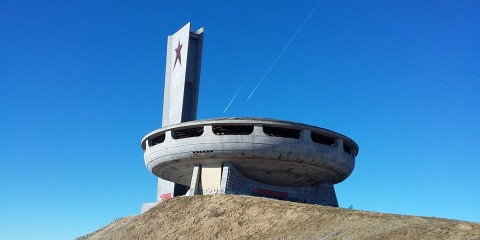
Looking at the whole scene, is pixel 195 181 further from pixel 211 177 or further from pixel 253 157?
pixel 253 157

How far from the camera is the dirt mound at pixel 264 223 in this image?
89.5 ft

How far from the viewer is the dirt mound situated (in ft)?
89.5

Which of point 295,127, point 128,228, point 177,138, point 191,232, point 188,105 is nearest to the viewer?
point 191,232

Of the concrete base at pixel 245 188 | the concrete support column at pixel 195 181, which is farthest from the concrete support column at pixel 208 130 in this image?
the concrete support column at pixel 195 181

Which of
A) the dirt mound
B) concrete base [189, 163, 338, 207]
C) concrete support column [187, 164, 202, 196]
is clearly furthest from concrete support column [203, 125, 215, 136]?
the dirt mound

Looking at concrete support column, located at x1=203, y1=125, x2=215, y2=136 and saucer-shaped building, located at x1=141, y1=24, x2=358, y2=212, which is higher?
concrete support column, located at x1=203, y1=125, x2=215, y2=136

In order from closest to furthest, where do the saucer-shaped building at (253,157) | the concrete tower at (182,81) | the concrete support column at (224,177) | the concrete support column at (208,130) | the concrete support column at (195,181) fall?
the concrete support column at (224,177) → the saucer-shaped building at (253,157) → the concrete support column at (208,130) → the concrete support column at (195,181) → the concrete tower at (182,81)

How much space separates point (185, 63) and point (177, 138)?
25515mm

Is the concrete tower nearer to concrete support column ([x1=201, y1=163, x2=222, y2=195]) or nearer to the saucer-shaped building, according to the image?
the saucer-shaped building

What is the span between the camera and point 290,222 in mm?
35312

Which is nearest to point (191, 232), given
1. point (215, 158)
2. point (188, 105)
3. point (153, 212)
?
point (153, 212)

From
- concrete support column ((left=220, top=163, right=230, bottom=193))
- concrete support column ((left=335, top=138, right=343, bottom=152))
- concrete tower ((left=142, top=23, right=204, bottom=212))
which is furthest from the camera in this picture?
concrete tower ((left=142, top=23, right=204, bottom=212))

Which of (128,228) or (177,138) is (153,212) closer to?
(128,228)

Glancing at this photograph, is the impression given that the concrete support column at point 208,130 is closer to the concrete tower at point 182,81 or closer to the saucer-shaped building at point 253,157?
the saucer-shaped building at point 253,157
